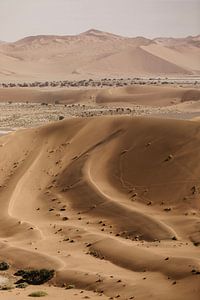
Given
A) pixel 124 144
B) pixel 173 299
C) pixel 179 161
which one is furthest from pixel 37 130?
pixel 173 299

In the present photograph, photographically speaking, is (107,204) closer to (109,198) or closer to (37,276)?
(109,198)

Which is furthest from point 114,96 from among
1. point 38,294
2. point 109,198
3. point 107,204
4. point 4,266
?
point 38,294

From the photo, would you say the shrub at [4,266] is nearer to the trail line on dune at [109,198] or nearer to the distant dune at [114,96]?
the trail line on dune at [109,198]

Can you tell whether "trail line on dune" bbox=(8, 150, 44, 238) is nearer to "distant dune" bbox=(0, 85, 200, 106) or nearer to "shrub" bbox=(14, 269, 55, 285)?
"shrub" bbox=(14, 269, 55, 285)

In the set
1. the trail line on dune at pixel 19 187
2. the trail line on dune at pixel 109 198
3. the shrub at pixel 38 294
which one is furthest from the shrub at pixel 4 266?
the trail line on dune at pixel 109 198

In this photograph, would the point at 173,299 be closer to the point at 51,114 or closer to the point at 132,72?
the point at 51,114

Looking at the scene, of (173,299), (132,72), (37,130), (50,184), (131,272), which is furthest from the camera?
(132,72)
